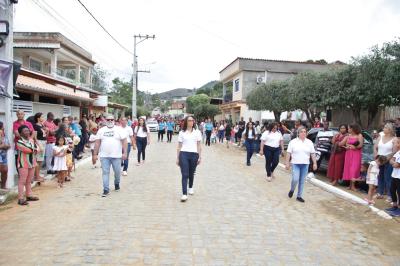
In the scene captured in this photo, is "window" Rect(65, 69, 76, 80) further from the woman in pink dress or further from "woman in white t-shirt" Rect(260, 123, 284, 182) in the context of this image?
the woman in pink dress

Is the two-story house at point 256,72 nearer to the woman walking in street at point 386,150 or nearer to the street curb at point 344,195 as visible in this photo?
the street curb at point 344,195

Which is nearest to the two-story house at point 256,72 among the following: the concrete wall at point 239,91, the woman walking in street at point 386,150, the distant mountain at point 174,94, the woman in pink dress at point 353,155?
the concrete wall at point 239,91

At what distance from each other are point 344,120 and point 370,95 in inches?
356

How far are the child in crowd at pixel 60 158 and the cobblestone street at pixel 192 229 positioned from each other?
12.5 inches

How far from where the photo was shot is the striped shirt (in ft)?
24.2

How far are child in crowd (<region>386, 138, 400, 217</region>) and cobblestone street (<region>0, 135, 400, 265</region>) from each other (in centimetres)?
40

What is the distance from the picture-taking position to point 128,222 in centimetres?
615

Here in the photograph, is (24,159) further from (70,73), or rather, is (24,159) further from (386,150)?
(70,73)

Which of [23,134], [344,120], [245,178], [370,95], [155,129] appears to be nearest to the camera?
[23,134]

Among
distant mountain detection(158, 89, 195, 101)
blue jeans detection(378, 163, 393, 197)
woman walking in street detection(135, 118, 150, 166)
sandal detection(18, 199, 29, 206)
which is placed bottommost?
sandal detection(18, 199, 29, 206)

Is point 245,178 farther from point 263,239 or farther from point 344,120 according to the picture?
point 344,120

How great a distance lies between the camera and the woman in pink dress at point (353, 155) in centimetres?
944

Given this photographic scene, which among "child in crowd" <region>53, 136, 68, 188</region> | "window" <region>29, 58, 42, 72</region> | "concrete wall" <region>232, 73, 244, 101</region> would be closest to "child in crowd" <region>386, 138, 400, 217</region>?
"child in crowd" <region>53, 136, 68, 188</region>

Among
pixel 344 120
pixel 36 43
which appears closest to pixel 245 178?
pixel 344 120
